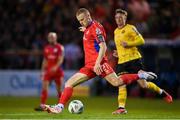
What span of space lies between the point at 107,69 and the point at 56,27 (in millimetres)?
14428

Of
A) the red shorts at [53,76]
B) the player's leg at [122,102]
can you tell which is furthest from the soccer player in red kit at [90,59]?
the red shorts at [53,76]

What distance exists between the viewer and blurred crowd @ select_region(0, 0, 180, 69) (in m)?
26.4

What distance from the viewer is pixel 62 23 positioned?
27.8 m

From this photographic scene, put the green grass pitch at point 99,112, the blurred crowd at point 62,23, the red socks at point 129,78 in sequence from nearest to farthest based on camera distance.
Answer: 1. the green grass pitch at point 99,112
2. the red socks at point 129,78
3. the blurred crowd at point 62,23

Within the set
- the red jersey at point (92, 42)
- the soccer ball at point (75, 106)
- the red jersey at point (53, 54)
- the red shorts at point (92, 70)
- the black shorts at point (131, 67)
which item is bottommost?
the soccer ball at point (75, 106)

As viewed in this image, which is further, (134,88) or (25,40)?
(25,40)

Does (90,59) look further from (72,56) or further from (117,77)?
(72,56)

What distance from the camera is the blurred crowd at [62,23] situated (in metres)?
26.4

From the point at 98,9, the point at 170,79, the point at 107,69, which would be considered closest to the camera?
the point at 107,69

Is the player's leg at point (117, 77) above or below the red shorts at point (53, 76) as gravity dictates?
below

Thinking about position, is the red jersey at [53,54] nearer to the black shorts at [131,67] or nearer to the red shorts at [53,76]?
the red shorts at [53,76]

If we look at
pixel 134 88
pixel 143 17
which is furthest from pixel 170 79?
pixel 143 17

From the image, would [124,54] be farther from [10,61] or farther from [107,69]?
[10,61]

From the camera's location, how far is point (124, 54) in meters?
15.1
